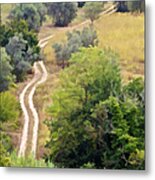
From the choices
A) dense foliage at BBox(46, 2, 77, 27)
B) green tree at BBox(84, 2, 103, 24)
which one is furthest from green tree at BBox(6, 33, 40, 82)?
green tree at BBox(84, 2, 103, 24)

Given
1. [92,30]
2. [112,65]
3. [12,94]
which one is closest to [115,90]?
[112,65]

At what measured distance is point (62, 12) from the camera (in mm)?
2164

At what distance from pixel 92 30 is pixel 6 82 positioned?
40cm

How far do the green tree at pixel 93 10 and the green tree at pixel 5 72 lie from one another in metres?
0.36

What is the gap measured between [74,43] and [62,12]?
13cm

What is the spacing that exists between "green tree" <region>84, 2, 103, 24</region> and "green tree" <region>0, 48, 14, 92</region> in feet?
1.18

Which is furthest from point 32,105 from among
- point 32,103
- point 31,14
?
point 31,14

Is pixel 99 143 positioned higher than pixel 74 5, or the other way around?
pixel 74 5

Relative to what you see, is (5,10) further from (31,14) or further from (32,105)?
(32,105)

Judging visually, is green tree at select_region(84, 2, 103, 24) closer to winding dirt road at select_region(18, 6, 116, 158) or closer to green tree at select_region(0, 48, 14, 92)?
winding dirt road at select_region(18, 6, 116, 158)

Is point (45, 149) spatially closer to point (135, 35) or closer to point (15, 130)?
point (15, 130)

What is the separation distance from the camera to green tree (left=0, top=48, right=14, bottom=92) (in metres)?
2.19

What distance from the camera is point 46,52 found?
2.18 metres

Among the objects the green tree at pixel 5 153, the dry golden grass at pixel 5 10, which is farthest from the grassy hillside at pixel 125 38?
the green tree at pixel 5 153
